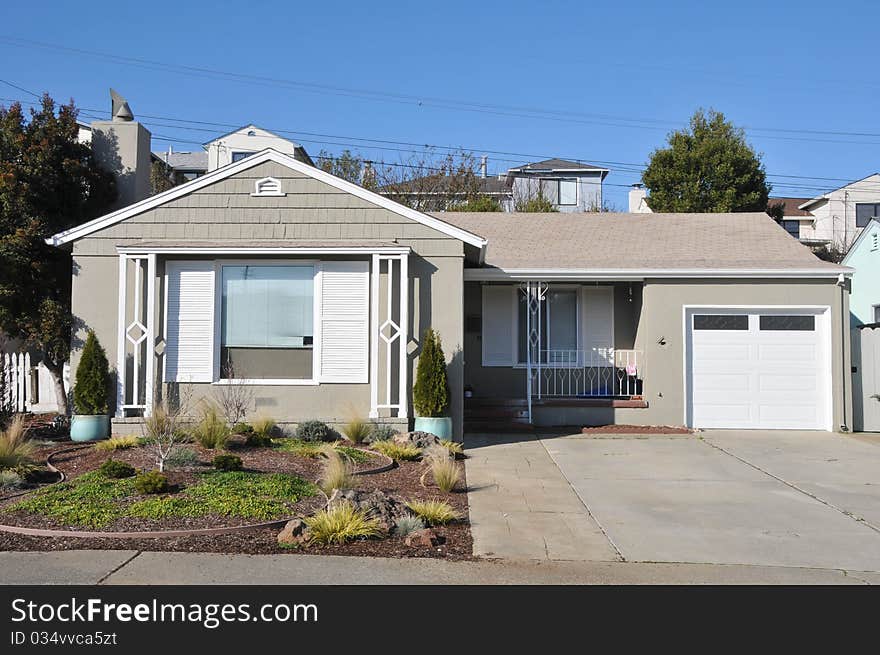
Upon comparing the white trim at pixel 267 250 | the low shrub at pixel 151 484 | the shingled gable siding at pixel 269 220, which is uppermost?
the shingled gable siding at pixel 269 220

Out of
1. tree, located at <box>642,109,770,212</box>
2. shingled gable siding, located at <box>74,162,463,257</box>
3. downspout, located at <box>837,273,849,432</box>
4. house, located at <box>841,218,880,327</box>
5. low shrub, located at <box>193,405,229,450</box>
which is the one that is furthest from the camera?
tree, located at <box>642,109,770,212</box>

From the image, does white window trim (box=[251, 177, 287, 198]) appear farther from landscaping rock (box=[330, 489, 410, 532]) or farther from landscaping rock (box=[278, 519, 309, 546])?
landscaping rock (box=[278, 519, 309, 546])

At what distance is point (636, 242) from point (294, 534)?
12.2m

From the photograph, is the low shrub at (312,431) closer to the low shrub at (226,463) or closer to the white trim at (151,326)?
the white trim at (151,326)

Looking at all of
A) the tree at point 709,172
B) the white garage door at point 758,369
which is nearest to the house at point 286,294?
the white garage door at point 758,369

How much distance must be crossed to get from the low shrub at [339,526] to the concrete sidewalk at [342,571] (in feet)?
1.13

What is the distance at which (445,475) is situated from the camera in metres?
9.38

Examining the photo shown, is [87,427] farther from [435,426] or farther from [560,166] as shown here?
[560,166]

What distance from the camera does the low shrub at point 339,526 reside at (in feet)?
23.2

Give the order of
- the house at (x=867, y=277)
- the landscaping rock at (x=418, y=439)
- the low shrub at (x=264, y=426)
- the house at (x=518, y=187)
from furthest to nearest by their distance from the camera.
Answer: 1. the house at (x=518, y=187)
2. the house at (x=867, y=277)
3. the low shrub at (x=264, y=426)
4. the landscaping rock at (x=418, y=439)

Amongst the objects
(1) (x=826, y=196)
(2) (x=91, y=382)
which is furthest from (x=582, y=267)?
(1) (x=826, y=196)

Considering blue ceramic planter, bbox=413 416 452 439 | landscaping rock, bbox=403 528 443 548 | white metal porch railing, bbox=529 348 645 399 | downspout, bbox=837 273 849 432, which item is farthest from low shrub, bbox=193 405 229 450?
downspout, bbox=837 273 849 432

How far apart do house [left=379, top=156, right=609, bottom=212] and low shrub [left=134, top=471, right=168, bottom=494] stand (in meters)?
23.3

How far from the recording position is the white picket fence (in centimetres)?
1523
